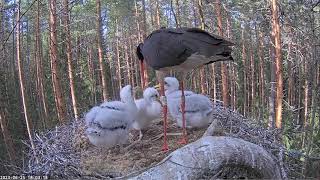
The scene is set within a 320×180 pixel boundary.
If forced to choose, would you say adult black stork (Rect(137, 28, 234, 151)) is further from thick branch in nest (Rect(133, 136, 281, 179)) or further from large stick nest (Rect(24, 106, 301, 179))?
thick branch in nest (Rect(133, 136, 281, 179))

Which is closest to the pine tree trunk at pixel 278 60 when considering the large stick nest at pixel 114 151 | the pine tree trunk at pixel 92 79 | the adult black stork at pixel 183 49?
the large stick nest at pixel 114 151

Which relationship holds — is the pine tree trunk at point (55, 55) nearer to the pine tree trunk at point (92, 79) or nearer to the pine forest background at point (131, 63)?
the pine forest background at point (131, 63)

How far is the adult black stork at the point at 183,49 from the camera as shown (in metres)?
4.05

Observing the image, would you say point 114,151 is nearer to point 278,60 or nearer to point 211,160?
point 211,160

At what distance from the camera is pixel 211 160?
2463 mm

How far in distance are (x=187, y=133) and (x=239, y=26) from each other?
98.0 feet

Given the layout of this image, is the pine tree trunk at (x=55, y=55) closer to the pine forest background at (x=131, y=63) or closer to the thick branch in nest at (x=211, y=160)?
the pine forest background at (x=131, y=63)

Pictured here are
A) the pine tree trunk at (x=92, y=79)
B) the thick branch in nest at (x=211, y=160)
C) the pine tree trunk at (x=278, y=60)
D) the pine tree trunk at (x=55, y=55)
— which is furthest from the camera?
the pine tree trunk at (x=92, y=79)

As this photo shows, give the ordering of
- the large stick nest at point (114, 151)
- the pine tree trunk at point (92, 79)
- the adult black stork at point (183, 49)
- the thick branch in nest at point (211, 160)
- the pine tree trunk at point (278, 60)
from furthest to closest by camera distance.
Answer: the pine tree trunk at point (92, 79), the pine tree trunk at point (278, 60), the adult black stork at point (183, 49), the large stick nest at point (114, 151), the thick branch in nest at point (211, 160)

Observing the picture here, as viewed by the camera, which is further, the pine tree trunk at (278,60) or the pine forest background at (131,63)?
the pine forest background at (131,63)

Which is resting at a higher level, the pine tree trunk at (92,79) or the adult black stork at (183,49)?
the adult black stork at (183,49)

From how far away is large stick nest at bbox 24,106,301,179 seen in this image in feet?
12.6

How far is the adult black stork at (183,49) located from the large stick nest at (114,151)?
1.25 feet

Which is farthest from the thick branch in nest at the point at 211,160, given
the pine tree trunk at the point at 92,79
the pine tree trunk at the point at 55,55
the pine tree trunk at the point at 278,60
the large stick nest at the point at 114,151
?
the pine tree trunk at the point at 92,79
